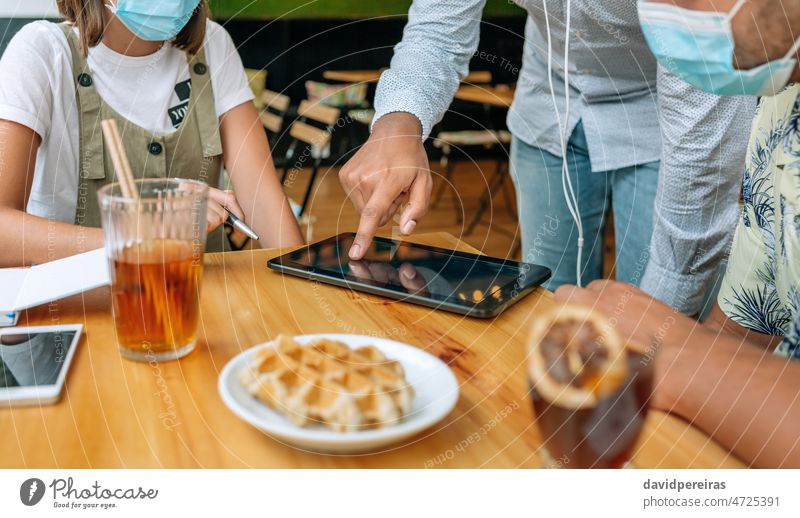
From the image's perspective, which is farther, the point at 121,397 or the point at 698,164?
the point at 698,164

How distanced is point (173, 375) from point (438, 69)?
510mm

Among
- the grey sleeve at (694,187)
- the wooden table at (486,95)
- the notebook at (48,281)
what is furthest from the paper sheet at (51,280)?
the wooden table at (486,95)

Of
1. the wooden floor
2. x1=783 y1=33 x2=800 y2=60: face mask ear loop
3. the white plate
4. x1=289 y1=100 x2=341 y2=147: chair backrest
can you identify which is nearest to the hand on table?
the white plate

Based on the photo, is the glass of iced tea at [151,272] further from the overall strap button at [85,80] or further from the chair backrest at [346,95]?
the chair backrest at [346,95]

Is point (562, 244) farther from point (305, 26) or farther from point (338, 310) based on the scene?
point (305, 26)

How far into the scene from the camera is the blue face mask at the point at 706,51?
0.46m

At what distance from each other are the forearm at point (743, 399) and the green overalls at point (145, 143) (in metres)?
0.71

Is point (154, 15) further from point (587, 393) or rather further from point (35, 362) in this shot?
point (587, 393)

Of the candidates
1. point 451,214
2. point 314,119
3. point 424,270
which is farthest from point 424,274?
point 451,214

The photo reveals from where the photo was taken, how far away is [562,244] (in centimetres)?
115

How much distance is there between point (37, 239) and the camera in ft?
2.53

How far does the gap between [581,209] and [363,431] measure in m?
0.84
